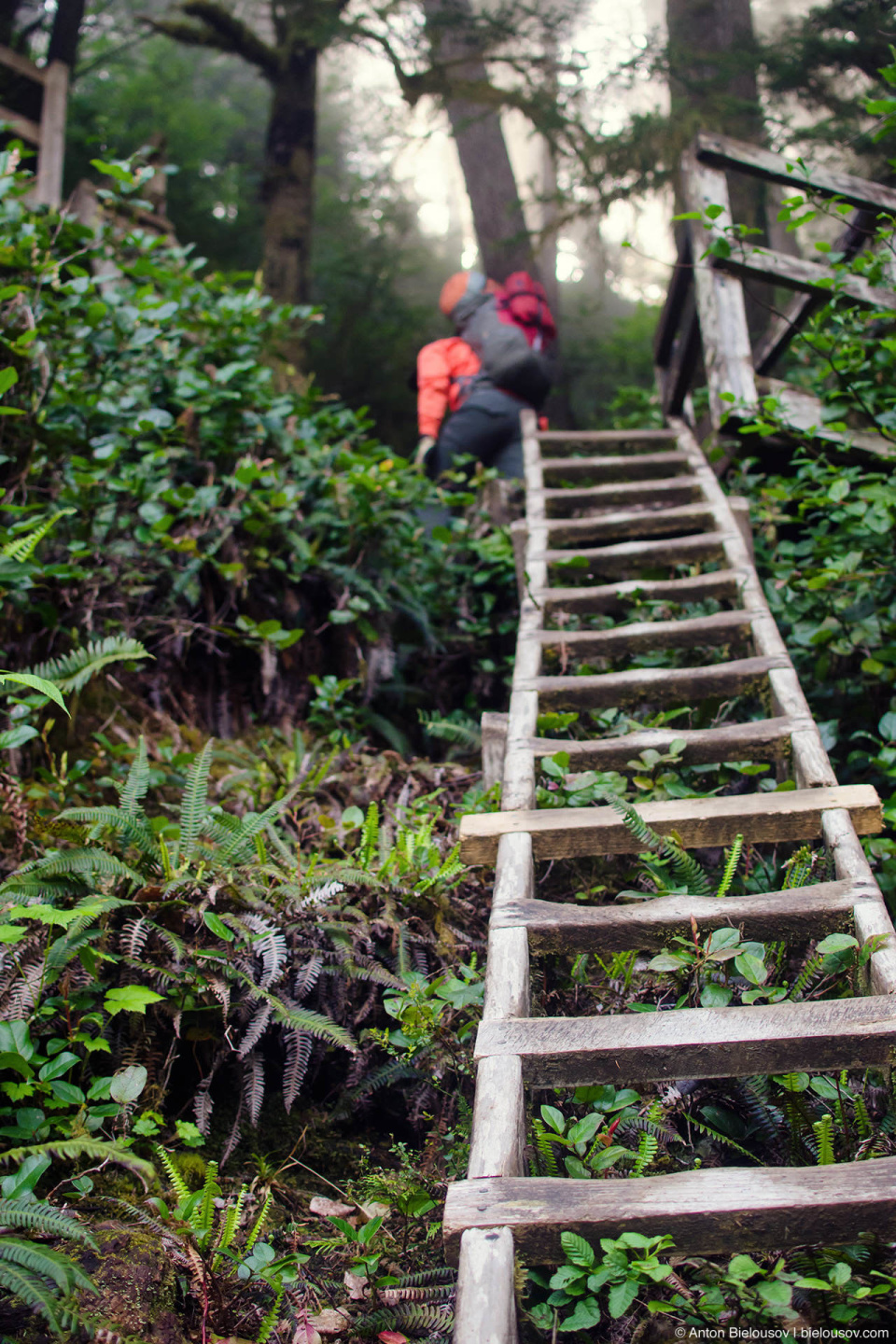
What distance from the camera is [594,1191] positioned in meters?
1.39

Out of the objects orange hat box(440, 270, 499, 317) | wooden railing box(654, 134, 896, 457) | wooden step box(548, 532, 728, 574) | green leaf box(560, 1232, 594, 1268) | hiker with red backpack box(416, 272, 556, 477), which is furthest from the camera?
orange hat box(440, 270, 499, 317)

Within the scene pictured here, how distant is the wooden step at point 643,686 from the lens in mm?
2898

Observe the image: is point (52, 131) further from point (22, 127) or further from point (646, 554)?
point (646, 554)

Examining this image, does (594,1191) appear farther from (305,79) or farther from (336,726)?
(305,79)

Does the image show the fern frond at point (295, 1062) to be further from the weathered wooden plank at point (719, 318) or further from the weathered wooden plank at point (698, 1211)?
the weathered wooden plank at point (719, 318)

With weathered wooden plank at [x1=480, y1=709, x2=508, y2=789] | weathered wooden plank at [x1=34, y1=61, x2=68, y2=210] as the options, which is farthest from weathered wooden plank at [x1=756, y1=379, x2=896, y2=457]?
weathered wooden plank at [x1=34, y1=61, x2=68, y2=210]

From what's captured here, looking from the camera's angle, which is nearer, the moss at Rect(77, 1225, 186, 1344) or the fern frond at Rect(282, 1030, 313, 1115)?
the moss at Rect(77, 1225, 186, 1344)

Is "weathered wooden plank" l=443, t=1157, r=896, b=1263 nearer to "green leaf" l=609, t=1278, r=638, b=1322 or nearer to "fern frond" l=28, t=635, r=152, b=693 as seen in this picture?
"green leaf" l=609, t=1278, r=638, b=1322

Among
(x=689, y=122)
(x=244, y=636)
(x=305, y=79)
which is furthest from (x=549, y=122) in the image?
(x=244, y=636)

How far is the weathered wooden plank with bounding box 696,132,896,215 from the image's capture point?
4168mm

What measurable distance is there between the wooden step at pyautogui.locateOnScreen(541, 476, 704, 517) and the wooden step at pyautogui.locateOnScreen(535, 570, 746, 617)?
101cm

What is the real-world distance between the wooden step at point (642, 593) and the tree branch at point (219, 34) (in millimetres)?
7657

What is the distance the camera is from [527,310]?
23.9 feet

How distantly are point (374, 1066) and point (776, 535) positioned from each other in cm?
355
